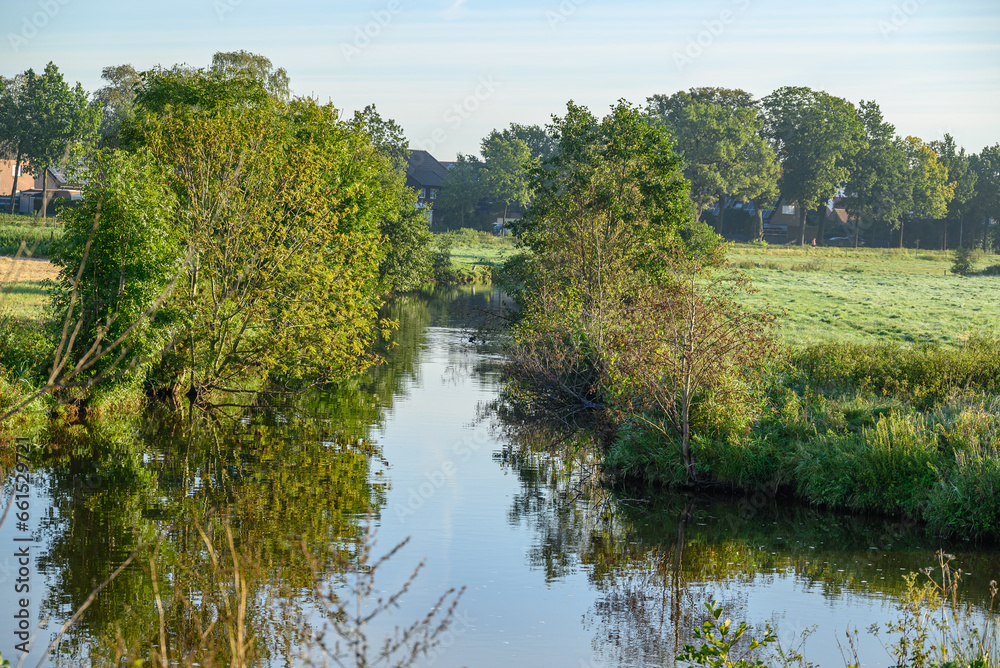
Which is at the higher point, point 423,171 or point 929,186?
point 423,171

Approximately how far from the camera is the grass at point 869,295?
3856 centimetres

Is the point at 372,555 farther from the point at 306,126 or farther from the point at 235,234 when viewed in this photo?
the point at 306,126

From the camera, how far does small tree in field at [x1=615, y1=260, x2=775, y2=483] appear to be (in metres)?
18.0

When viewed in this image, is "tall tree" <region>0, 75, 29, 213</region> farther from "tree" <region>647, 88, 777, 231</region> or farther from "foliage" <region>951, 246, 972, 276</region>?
"foliage" <region>951, 246, 972, 276</region>

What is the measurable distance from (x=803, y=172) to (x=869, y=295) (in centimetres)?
5219

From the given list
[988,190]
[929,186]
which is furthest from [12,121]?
[988,190]

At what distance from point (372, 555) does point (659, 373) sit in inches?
276

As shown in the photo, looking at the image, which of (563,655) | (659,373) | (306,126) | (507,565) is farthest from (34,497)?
(306,126)

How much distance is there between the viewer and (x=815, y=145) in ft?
342

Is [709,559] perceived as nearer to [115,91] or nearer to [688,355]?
[688,355]

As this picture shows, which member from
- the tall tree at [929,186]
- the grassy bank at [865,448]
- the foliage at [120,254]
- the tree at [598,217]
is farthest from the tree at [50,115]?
the tall tree at [929,186]

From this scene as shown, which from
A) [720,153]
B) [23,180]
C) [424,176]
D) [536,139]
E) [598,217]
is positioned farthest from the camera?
[536,139]

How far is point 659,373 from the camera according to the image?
1884 cm

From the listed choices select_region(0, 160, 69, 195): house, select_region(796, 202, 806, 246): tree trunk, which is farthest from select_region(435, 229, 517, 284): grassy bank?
select_region(0, 160, 69, 195): house
